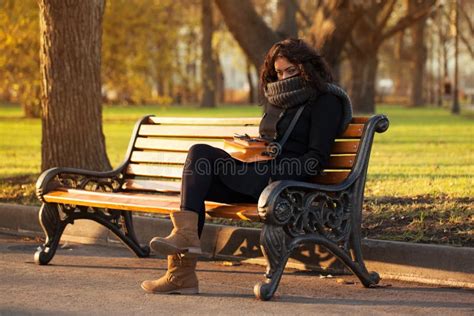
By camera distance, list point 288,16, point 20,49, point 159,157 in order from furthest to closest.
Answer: point 20,49
point 288,16
point 159,157

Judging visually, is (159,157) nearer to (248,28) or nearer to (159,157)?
(159,157)

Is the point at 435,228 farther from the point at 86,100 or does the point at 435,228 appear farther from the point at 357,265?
the point at 86,100

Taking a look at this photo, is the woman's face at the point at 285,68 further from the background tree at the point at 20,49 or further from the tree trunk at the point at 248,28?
the background tree at the point at 20,49

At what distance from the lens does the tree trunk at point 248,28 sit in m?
16.7

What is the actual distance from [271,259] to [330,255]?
4.34 feet

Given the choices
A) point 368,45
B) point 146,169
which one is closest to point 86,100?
point 146,169

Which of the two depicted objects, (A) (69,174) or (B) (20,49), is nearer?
(A) (69,174)

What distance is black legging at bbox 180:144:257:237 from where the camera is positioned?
670 cm

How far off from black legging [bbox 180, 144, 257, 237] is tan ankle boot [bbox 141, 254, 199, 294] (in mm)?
221

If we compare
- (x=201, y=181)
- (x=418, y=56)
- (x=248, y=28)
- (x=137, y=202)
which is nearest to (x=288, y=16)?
(x=248, y=28)

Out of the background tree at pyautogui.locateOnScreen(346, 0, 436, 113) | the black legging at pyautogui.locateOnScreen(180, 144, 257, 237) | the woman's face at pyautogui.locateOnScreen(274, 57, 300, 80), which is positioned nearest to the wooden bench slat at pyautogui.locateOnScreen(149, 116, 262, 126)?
the woman's face at pyautogui.locateOnScreen(274, 57, 300, 80)

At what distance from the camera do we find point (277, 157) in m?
6.96

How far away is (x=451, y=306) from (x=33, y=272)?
2.92m

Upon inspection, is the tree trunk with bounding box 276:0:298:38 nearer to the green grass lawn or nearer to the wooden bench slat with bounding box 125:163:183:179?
the green grass lawn
